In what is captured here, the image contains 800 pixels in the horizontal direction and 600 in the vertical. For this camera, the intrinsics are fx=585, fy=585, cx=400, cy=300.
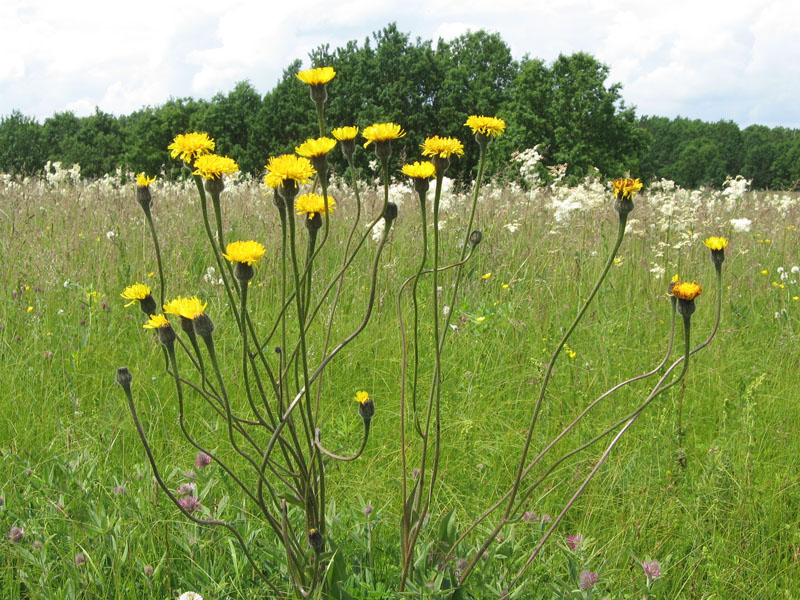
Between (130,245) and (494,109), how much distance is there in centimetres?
3054

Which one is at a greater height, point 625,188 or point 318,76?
point 318,76

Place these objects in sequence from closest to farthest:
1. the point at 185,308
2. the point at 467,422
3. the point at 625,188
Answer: the point at 185,308, the point at 625,188, the point at 467,422

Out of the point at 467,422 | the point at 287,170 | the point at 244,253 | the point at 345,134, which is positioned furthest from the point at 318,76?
the point at 467,422

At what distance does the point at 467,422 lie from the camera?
70.5 inches

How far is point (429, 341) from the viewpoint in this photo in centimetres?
281

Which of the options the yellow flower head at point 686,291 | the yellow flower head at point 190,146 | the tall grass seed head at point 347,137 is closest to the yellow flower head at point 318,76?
the tall grass seed head at point 347,137

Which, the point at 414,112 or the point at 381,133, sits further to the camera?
the point at 414,112

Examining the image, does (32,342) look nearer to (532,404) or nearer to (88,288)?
(88,288)

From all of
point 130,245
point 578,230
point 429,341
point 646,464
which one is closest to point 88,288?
point 130,245

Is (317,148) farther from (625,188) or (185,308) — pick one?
(625,188)

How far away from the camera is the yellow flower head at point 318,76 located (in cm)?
116

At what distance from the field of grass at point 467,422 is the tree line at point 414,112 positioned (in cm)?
1942

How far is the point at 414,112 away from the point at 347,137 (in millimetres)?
30107

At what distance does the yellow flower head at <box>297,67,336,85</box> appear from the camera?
1163 millimetres
